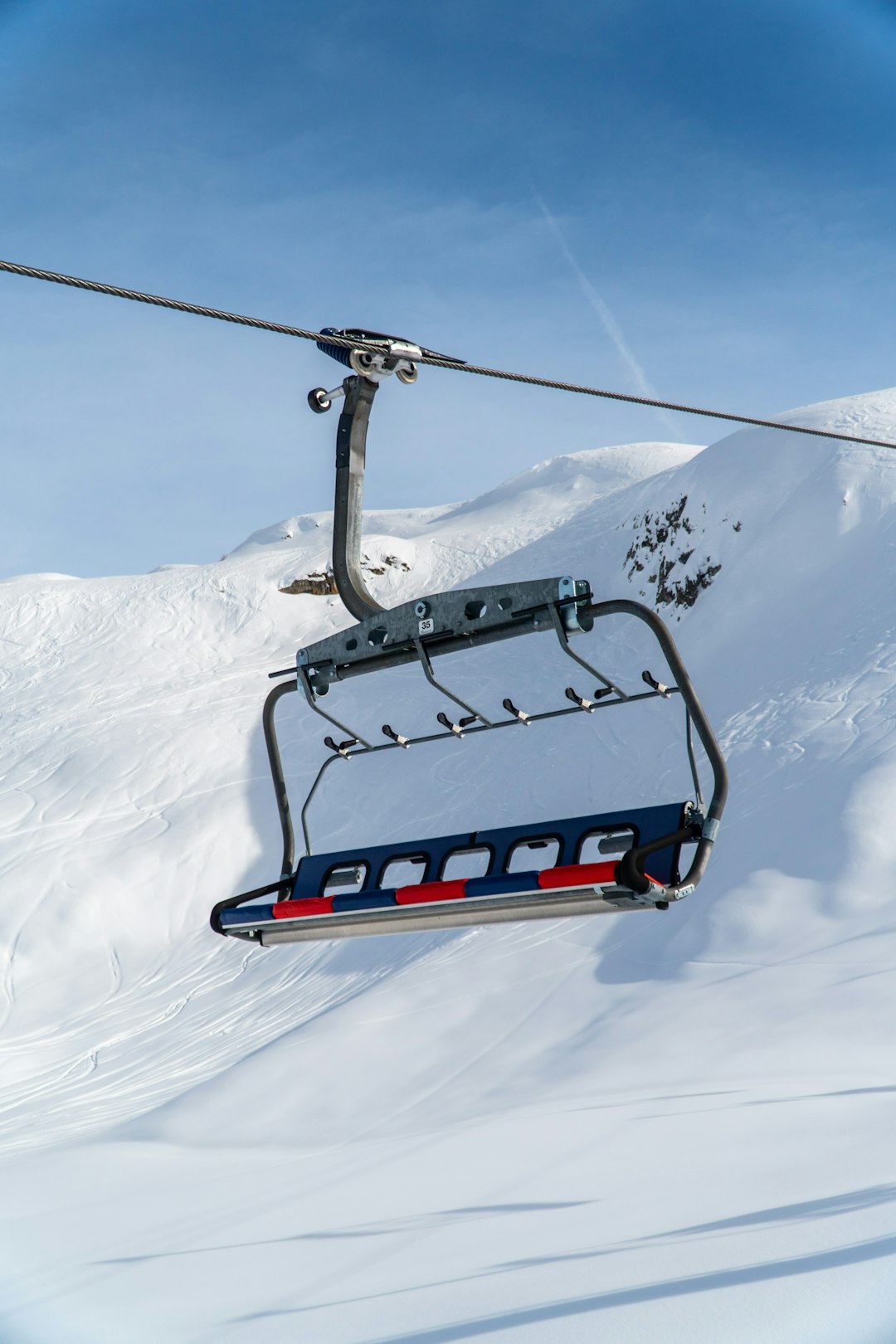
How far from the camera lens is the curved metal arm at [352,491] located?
4.35 m

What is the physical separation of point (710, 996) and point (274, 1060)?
428 centimetres

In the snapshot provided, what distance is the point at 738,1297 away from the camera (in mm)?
3656

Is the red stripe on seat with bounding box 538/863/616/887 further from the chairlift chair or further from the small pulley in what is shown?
the small pulley

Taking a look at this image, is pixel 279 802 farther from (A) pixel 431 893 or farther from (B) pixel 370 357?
(B) pixel 370 357

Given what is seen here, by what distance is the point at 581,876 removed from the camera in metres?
3.63

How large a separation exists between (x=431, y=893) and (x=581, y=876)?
1.89ft

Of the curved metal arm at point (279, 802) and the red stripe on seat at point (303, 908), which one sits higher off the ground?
the curved metal arm at point (279, 802)

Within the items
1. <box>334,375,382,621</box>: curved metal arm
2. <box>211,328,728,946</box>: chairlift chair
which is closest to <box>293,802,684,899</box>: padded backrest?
<box>211,328,728,946</box>: chairlift chair

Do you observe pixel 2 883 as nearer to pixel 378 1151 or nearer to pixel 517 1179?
pixel 378 1151

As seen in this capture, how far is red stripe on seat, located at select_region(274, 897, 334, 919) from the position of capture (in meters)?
4.14

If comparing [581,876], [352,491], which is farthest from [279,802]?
[581,876]

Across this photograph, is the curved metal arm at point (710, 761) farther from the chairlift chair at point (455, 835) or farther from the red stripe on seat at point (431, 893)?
the red stripe on seat at point (431, 893)

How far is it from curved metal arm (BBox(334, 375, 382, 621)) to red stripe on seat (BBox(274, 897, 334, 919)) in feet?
3.82

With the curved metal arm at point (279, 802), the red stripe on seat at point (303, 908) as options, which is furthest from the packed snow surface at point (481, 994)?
the curved metal arm at point (279, 802)
